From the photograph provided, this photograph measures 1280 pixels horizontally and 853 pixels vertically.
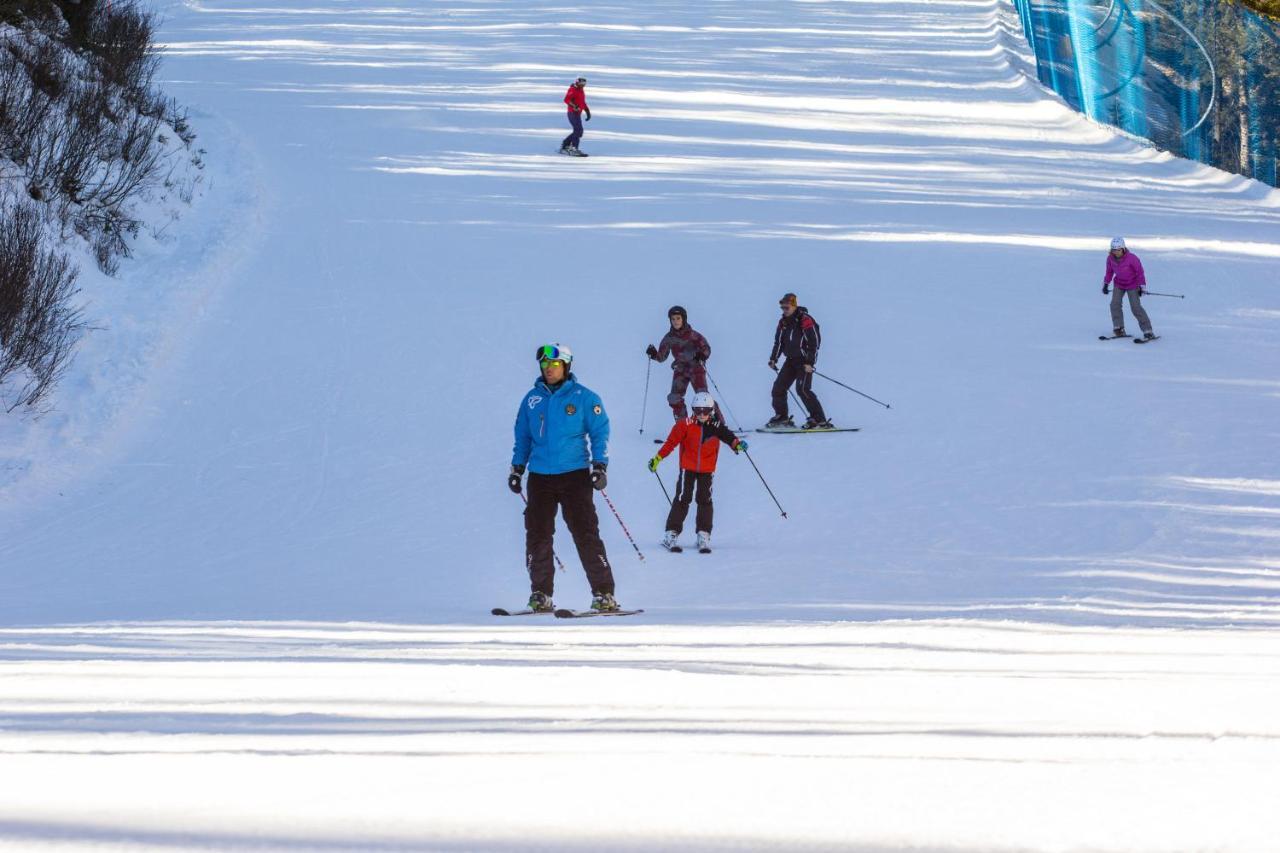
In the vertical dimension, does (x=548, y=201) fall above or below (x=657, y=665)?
above

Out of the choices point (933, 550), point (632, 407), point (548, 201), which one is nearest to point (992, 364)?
point (632, 407)

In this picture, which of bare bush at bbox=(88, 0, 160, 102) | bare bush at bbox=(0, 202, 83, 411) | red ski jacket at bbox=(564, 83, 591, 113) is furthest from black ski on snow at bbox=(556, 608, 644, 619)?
red ski jacket at bbox=(564, 83, 591, 113)

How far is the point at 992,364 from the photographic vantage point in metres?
17.2

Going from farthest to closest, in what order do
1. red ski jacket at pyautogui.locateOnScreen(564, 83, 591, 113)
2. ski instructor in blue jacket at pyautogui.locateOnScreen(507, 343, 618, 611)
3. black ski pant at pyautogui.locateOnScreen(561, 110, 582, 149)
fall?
black ski pant at pyautogui.locateOnScreen(561, 110, 582, 149)
red ski jacket at pyautogui.locateOnScreen(564, 83, 591, 113)
ski instructor in blue jacket at pyautogui.locateOnScreen(507, 343, 618, 611)

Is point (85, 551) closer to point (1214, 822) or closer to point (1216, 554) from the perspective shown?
point (1216, 554)

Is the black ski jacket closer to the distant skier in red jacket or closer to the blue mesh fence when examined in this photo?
the distant skier in red jacket

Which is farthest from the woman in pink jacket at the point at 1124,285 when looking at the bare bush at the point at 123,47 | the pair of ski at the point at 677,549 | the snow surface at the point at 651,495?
the bare bush at the point at 123,47

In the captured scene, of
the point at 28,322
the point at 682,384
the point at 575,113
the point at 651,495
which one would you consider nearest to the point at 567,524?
the point at 651,495

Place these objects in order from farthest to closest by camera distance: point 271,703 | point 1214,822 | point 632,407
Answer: point 632,407 < point 271,703 < point 1214,822

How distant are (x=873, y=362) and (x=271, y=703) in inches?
543

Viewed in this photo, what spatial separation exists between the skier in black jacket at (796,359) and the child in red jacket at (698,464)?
376 cm

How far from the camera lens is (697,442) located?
11.3 meters

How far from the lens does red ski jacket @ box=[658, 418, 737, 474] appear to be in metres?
11.3

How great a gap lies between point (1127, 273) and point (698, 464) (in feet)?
30.0
